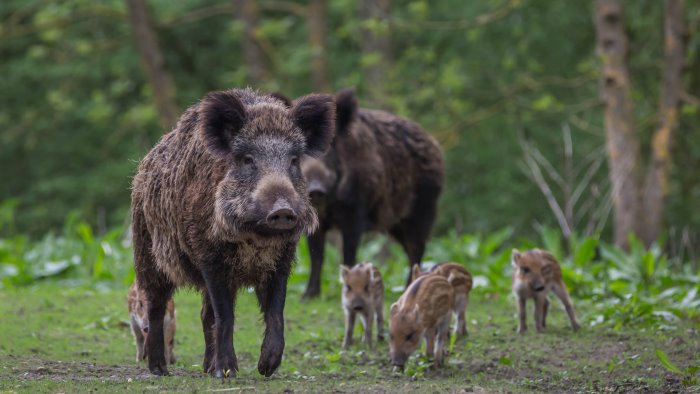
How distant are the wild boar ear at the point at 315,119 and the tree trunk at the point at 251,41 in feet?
48.1

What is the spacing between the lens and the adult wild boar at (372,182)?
12.4 meters

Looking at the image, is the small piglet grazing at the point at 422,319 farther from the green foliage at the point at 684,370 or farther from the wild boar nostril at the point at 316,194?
the wild boar nostril at the point at 316,194

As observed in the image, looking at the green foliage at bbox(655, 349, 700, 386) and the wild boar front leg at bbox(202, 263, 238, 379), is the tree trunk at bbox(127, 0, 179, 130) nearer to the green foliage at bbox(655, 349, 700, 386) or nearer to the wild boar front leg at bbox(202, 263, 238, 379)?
the wild boar front leg at bbox(202, 263, 238, 379)

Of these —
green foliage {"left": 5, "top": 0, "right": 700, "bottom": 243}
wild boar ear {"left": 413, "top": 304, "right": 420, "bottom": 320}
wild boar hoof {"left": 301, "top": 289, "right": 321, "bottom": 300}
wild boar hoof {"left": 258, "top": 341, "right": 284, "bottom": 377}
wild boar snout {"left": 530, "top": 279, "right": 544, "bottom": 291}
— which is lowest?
wild boar hoof {"left": 258, "top": 341, "right": 284, "bottom": 377}

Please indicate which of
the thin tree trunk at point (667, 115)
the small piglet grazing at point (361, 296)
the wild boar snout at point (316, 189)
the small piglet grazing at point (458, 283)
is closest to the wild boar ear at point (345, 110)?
the wild boar snout at point (316, 189)

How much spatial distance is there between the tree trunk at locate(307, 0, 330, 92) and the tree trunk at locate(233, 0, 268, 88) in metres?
1.13

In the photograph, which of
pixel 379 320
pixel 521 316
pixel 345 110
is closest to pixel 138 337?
pixel 379 320

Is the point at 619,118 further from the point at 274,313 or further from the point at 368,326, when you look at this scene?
the point at 274,313

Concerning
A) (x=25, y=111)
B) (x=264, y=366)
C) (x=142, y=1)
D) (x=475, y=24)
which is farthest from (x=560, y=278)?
(x=25, y=111)

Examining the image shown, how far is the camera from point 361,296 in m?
9.93

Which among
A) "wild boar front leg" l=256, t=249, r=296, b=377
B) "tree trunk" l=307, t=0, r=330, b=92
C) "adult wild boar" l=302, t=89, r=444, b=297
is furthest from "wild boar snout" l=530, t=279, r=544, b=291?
"tree trunk" l=307, t=0, r=330, b=92

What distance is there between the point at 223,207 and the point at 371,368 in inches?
86.4

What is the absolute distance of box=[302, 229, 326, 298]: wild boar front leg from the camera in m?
12.7

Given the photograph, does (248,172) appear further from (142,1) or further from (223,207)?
(142,1)
